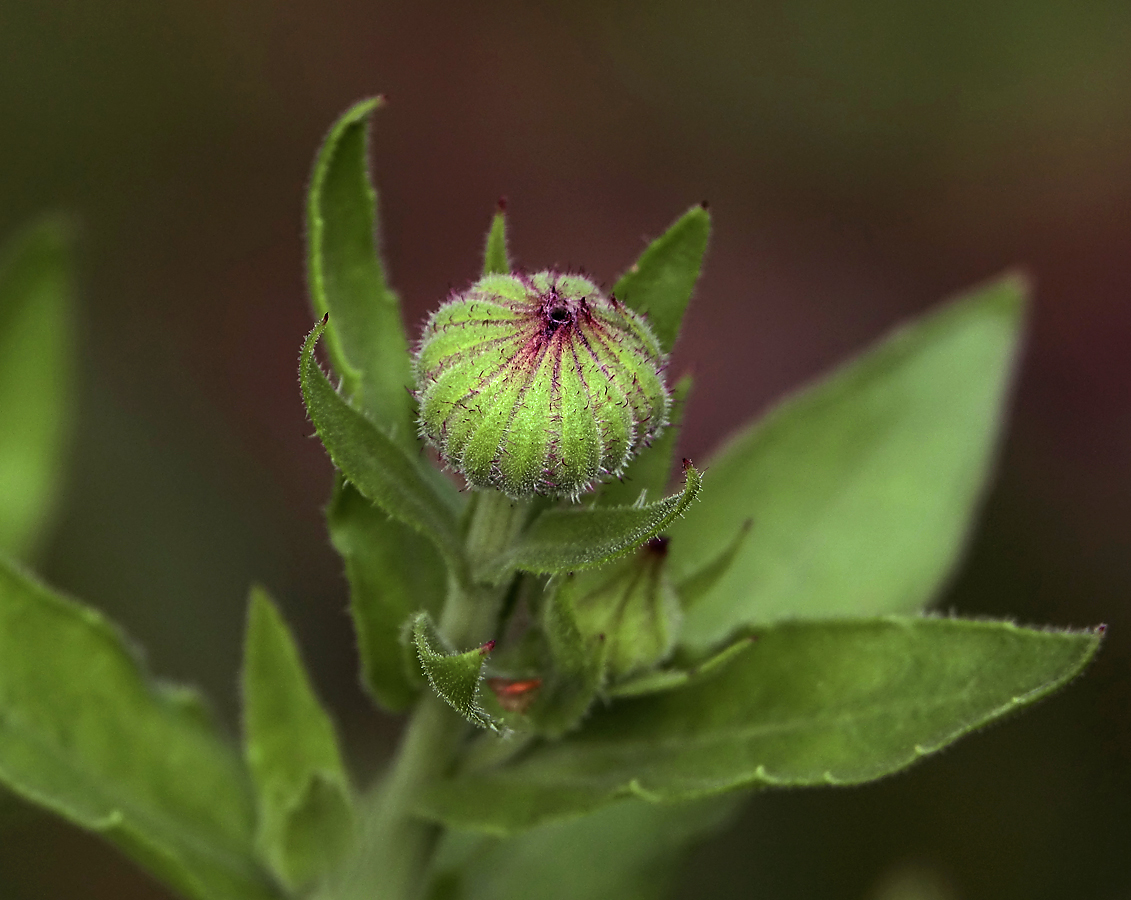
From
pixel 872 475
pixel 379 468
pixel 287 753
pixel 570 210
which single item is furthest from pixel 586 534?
pixel 570 210

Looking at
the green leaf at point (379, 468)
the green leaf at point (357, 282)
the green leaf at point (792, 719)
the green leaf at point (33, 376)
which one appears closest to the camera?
the green leaf at point (379, 468)

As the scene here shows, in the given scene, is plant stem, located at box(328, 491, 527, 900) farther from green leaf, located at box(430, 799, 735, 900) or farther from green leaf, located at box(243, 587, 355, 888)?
green leaf, located at box(430, 799, 735, 900)

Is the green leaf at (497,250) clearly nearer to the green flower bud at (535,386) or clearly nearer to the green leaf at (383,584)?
the green flower bud at (535,386)

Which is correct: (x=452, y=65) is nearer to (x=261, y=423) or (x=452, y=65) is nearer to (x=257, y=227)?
(x=257, y=227)

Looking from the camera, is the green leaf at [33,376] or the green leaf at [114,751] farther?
the green leaf at [33,376]

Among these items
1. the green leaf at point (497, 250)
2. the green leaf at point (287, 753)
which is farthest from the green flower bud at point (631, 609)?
the green leaf at point (287, 753)

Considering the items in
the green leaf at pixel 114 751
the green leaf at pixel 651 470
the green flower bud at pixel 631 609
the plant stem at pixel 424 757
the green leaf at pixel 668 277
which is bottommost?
the green leaf at pixel 114 751

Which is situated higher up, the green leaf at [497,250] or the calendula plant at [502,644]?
the green leaf at [497,250]
